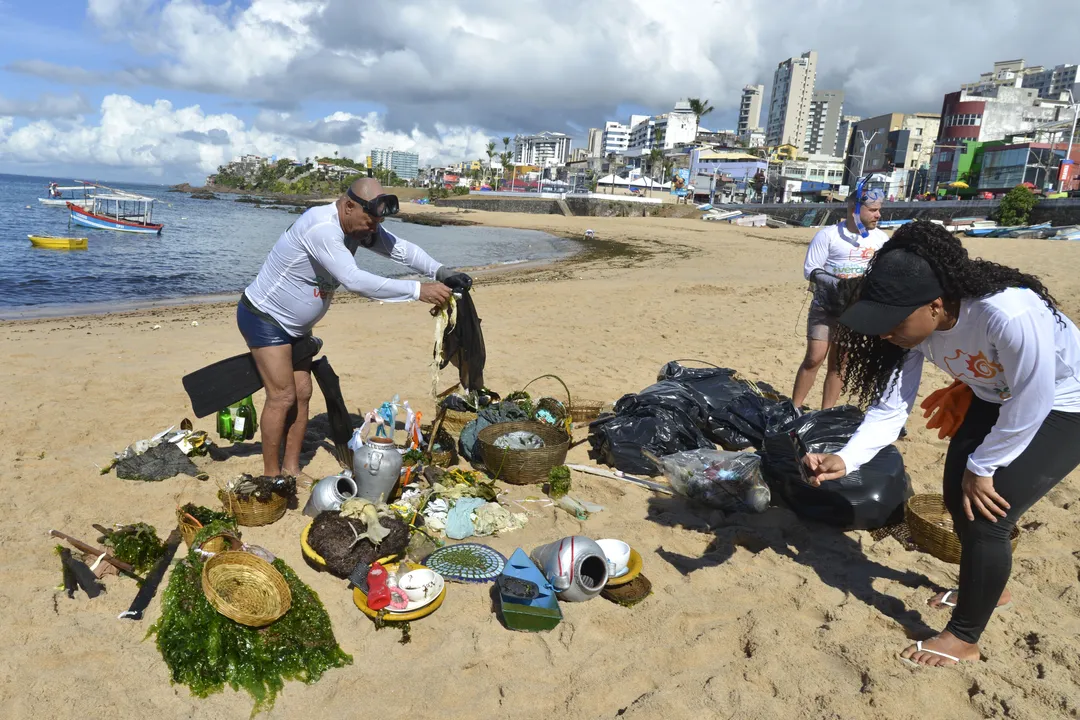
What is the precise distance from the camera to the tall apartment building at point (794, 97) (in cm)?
16675

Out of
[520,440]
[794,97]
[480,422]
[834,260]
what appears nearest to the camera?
[520,440]

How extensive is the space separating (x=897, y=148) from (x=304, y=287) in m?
91.9

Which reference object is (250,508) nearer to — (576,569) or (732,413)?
(576,569)

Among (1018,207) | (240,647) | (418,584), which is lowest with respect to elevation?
(240,647)

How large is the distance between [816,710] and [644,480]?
7.22ft

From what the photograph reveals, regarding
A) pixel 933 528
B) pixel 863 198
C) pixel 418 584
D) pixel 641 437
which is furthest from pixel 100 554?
pixel 863 198

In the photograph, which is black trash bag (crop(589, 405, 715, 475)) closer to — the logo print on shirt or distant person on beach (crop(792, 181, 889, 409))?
distant person on beach (crop(792, 181, 889, 409))

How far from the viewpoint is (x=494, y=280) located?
17188mm

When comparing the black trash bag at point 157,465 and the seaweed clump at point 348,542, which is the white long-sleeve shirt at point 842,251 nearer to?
the seaweed clump at point 348,542

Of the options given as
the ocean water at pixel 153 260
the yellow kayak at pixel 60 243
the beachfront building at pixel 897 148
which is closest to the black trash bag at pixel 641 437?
the ocean water at pixel 153 260

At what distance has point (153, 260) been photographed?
856 inches

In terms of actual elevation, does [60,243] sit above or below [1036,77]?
below

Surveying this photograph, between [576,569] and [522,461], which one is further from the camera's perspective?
[522,461]

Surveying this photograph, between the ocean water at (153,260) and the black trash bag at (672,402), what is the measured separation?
1240 centimetres
